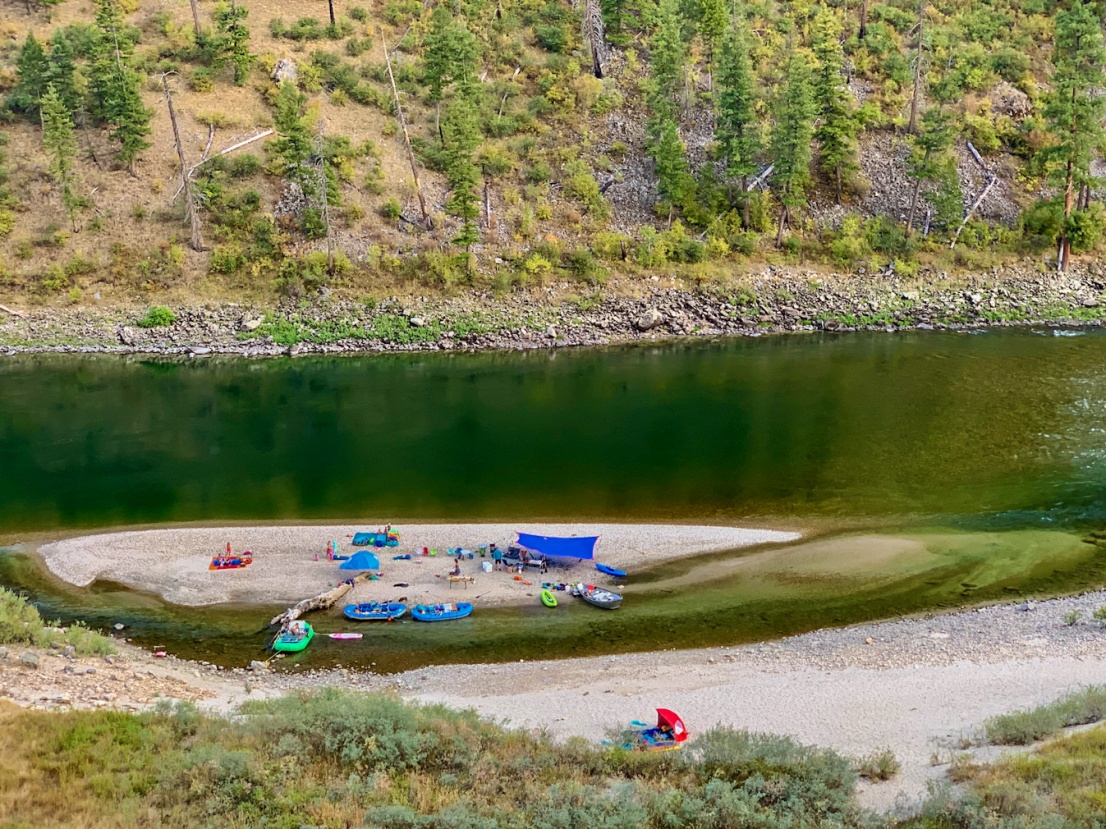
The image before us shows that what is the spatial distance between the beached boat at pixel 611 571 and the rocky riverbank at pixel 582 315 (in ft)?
115

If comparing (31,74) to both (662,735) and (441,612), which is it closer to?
(441,612)

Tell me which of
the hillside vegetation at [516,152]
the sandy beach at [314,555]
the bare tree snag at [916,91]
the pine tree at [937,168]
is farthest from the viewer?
the bare tree snag at [916,91]

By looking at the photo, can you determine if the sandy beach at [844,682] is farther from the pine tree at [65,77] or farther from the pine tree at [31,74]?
the pine tree at [31,74]

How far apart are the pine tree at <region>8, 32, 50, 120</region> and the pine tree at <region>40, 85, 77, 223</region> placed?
17.6 ft

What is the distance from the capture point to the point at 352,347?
6425cm

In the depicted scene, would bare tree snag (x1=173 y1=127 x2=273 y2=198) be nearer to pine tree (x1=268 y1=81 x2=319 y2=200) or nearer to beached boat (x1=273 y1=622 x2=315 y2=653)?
pine tree (x1=268 y1=81 x2=319 y2=200)

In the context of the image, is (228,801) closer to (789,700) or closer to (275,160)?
(789,700)

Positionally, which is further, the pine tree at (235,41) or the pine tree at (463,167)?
Result: the pine tree at (235,41)

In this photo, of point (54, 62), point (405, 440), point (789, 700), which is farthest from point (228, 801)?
point (54, 62)

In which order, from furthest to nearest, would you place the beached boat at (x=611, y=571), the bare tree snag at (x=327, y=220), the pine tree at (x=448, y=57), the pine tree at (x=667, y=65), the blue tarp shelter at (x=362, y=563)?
1. the pine tree at (x=667, y=65)
2. the pine tree at (x=448, y=57)
3. the bare tree snag at (x=327, y=220)
4. the blue tarp shelter at (x=362, y=563)
5. the beached boat at (x=611, y=571)

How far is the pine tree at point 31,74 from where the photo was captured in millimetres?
76125

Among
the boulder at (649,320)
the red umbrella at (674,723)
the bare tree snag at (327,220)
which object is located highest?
the bare tree snag at (327,220)

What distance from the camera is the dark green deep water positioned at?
28734 millimetres

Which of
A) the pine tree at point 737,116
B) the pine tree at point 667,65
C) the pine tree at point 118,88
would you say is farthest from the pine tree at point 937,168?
the pine tree at point 118,88
